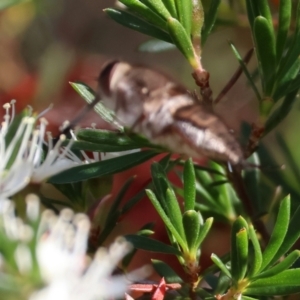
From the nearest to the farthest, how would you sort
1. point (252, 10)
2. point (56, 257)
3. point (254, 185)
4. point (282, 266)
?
point (56, 257), point (282, 266), point (252, 10), point (254, 185)

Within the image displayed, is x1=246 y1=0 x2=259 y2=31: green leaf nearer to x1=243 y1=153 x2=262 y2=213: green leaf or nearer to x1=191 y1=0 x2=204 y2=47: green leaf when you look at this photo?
x1=191 y1=0 x2=204 y2=47: green leaf

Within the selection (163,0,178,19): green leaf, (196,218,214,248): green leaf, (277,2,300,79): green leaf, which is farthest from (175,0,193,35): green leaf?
(196,218,214,248): green leaf

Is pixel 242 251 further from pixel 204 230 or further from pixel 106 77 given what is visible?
pixel 106 77

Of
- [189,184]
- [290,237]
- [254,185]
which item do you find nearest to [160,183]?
[189,184]

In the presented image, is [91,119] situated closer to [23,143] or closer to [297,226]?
[23,143]

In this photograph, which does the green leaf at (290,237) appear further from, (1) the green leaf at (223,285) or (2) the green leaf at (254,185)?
(2) the green leaf at (254,185)

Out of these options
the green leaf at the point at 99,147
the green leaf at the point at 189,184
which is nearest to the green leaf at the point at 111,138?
the green leaf at the point at 99,147

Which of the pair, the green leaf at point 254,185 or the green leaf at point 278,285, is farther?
the green leaf at point 254,185
